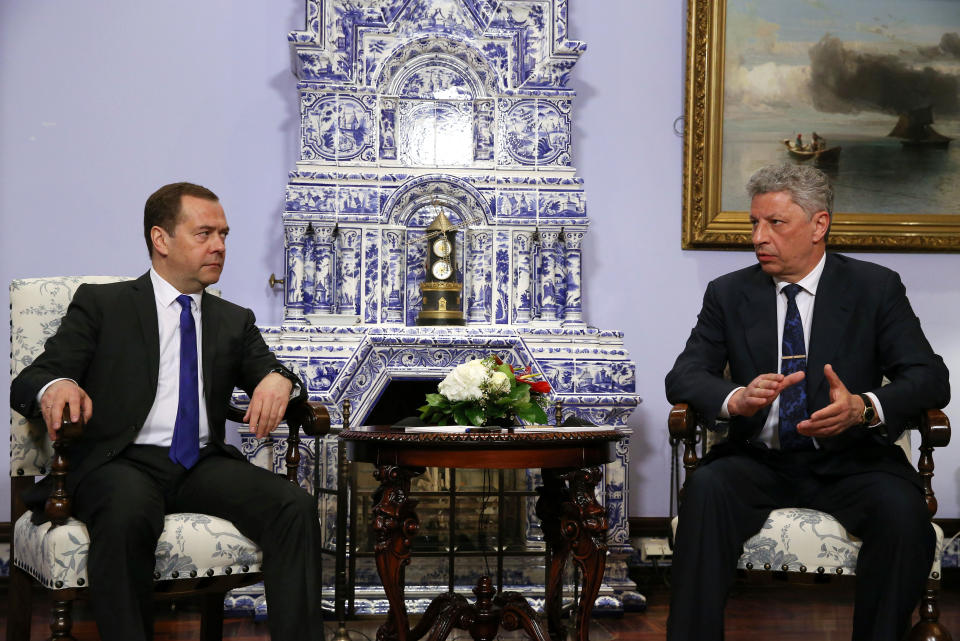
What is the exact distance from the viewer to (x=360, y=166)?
465 centimetres

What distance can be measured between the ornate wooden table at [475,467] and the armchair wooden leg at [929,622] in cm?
90

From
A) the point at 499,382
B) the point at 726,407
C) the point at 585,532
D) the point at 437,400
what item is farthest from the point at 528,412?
the point at 726,407

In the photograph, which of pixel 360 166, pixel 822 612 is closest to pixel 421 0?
pixel 360 166

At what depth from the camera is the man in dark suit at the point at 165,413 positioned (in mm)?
2617

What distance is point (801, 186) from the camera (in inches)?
126

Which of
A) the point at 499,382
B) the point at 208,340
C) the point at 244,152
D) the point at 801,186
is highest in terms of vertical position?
the point at 244,152

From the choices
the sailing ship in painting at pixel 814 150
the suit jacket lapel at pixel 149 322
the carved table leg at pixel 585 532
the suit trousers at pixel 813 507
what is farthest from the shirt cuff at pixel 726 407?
the sailing ship in painting at pixel 814 150

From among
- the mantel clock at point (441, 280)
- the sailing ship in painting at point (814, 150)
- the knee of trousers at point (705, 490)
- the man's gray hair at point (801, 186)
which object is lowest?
the knee of trousers at point (705, 490)

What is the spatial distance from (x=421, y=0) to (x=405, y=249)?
1167mm

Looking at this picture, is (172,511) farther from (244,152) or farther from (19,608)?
(244,152)

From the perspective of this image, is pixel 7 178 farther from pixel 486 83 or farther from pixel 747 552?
pixel 747 552

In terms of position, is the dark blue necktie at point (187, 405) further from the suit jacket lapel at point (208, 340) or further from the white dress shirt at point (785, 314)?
the white dress shirt at point (785, 314)

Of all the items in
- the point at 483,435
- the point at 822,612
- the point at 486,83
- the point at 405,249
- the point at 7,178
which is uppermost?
the point at 486,83

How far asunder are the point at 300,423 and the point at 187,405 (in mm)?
344
